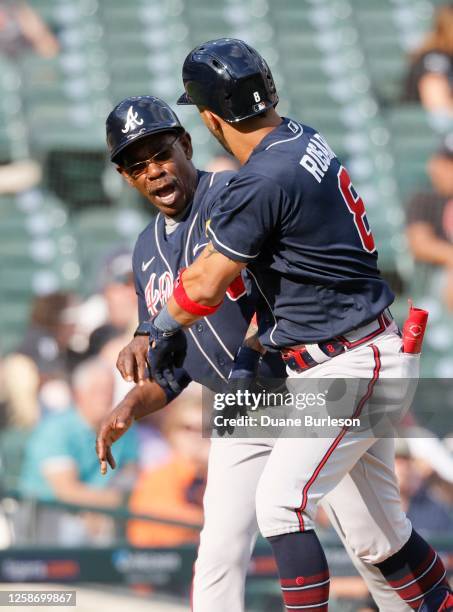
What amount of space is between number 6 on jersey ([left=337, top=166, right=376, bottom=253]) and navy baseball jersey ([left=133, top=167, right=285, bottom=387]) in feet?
1.59

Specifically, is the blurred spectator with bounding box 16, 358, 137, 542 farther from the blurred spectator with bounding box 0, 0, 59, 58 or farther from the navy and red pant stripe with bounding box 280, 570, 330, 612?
the blurred spectator with bounding box 0, 0, 59, 58

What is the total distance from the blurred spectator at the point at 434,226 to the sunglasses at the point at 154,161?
4.86 m

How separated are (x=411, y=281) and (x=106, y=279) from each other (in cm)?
260

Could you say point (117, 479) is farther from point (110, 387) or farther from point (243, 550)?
point (243, 550)

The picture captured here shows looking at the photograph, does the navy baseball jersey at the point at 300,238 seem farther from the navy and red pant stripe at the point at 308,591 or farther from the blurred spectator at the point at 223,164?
the blurred spectator at the point at 223,164

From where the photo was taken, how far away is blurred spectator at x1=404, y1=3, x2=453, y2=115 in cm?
994

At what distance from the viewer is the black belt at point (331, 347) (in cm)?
345

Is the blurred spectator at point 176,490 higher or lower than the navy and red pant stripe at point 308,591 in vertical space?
lower

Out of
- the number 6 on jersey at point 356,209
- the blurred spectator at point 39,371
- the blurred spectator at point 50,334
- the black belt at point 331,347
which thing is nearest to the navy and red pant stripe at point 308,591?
the black belt at point 331,347

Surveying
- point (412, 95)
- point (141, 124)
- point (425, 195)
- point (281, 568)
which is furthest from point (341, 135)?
point (281, 568)

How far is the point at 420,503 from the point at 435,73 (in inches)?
196

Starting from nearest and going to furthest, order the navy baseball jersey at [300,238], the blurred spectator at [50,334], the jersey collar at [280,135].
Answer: the navy baseball jersey at [300,238], the jersey collar at [280,135], the blurred spectator at [50,334]

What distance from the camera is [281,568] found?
129 inches

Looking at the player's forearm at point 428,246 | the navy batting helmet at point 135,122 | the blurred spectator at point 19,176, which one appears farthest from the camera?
the blurred spectator at point 19,176
